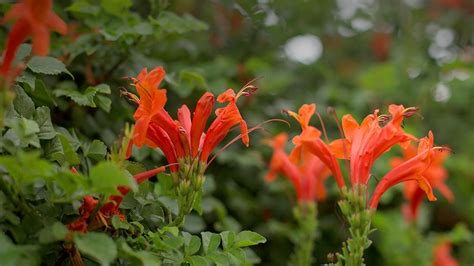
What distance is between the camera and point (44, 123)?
1215 millimetres

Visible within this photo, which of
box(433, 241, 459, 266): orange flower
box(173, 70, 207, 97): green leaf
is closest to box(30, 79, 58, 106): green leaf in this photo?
box(173, 70, 207, 97): green leaf

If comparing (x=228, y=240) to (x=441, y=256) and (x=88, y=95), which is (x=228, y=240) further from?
(x=441, y=256)

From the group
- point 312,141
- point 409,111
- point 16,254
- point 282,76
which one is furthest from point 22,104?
point 282,76

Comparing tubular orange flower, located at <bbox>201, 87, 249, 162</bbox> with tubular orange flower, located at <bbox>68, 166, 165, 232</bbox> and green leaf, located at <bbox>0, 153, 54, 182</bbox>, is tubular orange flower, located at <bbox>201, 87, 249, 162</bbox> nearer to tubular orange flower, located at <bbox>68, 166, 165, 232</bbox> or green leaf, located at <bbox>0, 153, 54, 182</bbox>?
tubular orange flower, located at <bbox>68, 166, 165, 232</bbox>

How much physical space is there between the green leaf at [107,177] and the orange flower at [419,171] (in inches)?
29.5

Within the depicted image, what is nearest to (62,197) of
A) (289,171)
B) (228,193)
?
(289,171)

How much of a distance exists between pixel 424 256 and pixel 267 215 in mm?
708

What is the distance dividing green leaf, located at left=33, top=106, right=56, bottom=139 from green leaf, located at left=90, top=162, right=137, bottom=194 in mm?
284

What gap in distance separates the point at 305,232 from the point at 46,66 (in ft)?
3.52

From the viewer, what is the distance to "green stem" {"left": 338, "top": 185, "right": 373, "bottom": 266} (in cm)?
141

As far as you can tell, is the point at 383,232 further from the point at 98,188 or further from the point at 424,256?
the point at 98,188

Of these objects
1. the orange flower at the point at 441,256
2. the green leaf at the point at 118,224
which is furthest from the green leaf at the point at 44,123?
the orange flower at the point at 441,256

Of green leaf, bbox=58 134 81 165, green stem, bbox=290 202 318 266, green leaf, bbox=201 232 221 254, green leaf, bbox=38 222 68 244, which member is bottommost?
green leaf, bbox=38 222 68 244

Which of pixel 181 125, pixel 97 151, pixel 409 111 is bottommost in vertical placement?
pixel 97 151
